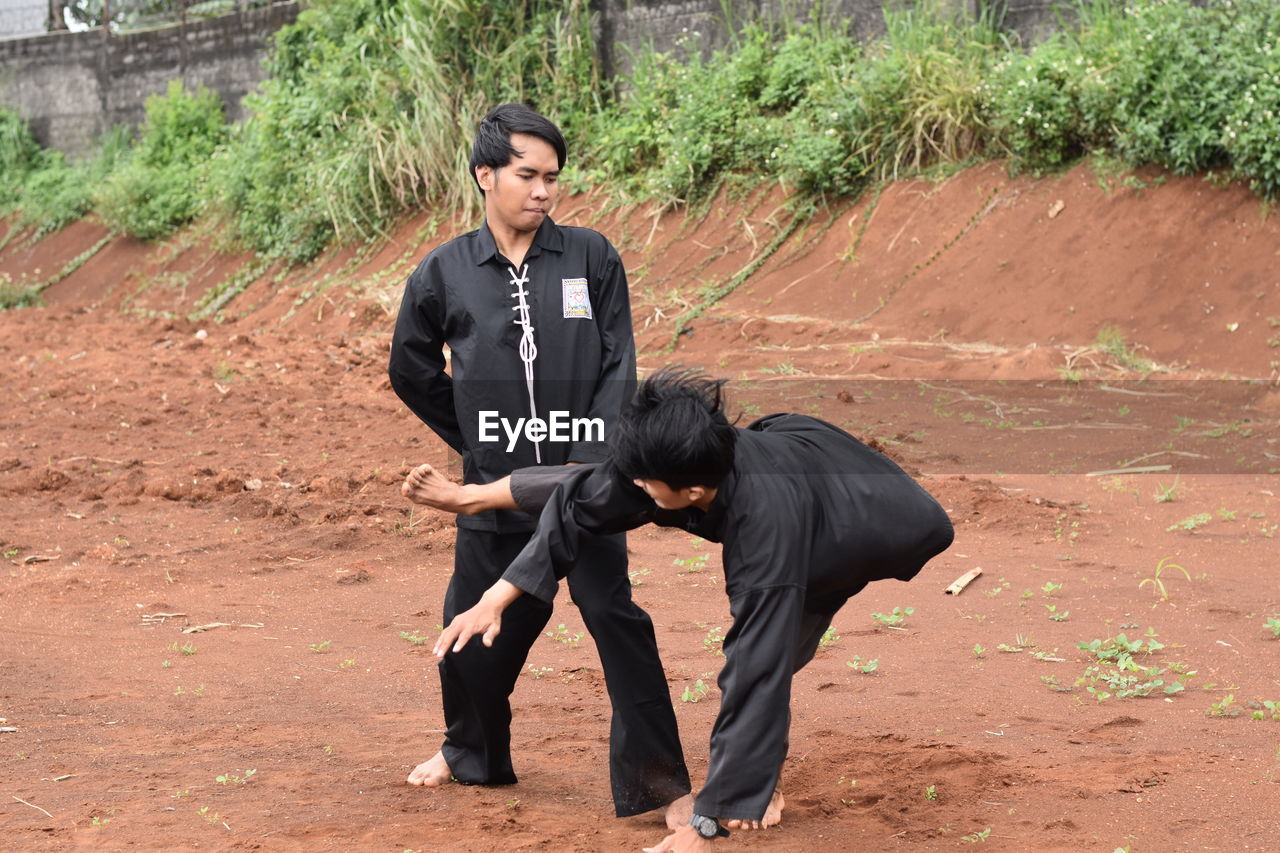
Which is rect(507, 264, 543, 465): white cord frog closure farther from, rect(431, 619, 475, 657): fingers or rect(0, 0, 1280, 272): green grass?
rect(0, 0, 1280, 272): green grass

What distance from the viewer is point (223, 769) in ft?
12.6

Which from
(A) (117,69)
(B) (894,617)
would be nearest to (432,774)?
(B) (894,617)

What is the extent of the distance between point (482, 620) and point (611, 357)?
917 millimetres

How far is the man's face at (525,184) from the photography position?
11.4 ft

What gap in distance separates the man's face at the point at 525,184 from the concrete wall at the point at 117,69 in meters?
17.1

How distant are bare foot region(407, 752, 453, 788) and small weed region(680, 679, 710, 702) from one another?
38.0 inches

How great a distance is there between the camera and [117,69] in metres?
21.7

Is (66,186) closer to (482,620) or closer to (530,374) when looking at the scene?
(530,374)

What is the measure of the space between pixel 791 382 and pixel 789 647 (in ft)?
22.9

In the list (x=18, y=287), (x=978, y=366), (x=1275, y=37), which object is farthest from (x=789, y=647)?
(x=18, y=287)

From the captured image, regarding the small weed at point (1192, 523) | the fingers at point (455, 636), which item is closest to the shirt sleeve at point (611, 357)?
the fingers at point (455, 636)

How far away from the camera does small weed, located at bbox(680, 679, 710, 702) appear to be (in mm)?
4473

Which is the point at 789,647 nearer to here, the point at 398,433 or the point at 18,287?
the point at 398,433

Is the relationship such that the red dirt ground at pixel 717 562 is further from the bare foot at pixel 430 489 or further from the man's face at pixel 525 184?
the man's face at pixel 525 184
